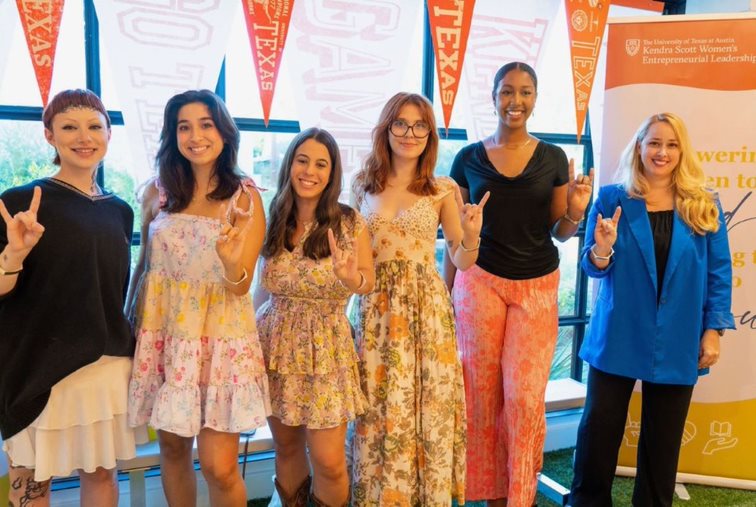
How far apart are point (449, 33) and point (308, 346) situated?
64.6 inches

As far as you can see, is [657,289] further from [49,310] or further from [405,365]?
[49,310]

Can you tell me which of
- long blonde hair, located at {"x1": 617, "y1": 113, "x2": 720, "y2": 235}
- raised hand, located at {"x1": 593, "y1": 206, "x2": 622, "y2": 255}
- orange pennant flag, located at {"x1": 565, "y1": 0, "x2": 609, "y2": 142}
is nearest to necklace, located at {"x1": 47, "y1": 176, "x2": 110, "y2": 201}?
raised hand, located at {"x1": 593, "y1": 206, "x2": 622, "y2": 255}

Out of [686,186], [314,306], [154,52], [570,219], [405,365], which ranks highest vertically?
[154,52]

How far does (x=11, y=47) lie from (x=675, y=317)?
2.80 m

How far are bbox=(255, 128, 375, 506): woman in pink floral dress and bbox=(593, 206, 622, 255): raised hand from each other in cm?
90

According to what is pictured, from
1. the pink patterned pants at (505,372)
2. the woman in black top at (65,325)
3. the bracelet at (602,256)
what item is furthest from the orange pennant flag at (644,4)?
the woman in black top at (65,325)

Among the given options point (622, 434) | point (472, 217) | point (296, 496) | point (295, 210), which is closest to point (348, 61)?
point (295, 210)

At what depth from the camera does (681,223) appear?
230cm

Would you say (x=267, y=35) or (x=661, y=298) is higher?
(x=267, y=35)

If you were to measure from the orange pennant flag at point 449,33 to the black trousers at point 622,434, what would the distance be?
1466mm

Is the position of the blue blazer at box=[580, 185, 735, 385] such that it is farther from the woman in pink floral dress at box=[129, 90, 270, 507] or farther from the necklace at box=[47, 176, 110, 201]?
the necklace at box=[47, 176, 110, 201]

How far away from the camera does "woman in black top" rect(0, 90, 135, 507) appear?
171 centimetres

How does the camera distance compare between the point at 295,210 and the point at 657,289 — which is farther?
the point at 657,289

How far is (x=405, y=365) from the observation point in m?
2.14
